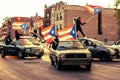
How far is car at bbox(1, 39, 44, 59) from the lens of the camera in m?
26.3

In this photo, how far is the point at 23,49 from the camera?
86.5 feet

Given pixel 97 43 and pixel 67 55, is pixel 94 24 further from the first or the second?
pixel 67 55

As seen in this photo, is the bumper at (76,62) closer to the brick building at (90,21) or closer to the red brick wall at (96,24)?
the brick building at (90,21)

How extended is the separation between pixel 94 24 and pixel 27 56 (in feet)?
170

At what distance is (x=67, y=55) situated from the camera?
54.5 feet

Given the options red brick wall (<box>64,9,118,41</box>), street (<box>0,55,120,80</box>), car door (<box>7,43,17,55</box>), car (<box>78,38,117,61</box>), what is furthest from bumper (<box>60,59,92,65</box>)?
red brick wall (<box>64,9,118,41</box>)

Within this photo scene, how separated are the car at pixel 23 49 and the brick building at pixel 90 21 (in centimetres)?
4733

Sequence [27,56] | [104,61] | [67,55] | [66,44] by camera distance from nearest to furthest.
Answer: [67,55] → [66,44] → [104,61] → [27,56]

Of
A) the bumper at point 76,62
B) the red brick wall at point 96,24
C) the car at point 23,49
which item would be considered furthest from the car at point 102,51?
the red brick wall at point 96,24

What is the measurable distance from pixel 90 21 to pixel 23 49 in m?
52.0

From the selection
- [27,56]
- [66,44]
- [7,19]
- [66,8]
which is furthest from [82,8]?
[7,19]

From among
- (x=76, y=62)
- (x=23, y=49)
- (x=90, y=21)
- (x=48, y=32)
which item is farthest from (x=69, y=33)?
(x=90, y=21)

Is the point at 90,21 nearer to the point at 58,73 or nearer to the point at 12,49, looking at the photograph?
the point at 12,49

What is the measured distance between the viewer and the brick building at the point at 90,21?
7581cm
